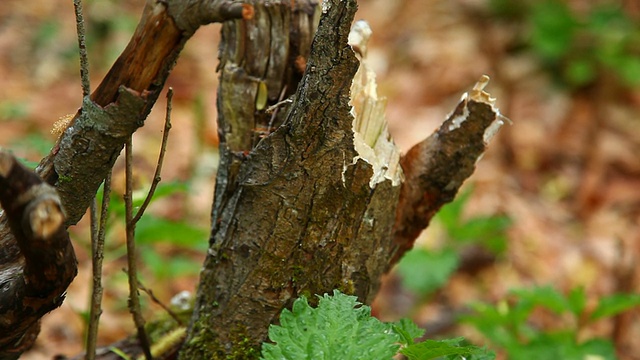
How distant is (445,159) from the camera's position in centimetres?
180

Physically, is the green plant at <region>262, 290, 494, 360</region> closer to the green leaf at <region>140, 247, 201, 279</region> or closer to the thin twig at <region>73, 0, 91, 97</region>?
the thin twig at <region>73, 0, 91, 97</region>

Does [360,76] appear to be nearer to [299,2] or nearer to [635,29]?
[299,2]

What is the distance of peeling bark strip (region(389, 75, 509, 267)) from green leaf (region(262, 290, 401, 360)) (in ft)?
1.85

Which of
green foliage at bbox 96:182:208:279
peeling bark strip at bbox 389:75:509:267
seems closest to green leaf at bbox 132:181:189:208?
green foliage at bbox 96:182:208:279

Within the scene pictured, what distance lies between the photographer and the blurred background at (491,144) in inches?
138

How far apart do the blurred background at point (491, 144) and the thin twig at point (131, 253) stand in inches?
47.5

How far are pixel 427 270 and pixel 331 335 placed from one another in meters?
1.81

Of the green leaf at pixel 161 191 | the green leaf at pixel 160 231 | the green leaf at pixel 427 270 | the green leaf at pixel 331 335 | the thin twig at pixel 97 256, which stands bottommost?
the green leaf at pixel 331 335

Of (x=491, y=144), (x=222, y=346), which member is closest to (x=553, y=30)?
(x=491, y=144)

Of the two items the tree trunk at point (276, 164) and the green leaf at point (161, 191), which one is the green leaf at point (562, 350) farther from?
the green leaf at point (161, 191)

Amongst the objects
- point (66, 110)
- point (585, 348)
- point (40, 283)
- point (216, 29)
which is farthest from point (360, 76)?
point (216, 29)

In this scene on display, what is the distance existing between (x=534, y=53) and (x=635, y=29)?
74 centimetres

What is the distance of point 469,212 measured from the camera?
14.6 feet

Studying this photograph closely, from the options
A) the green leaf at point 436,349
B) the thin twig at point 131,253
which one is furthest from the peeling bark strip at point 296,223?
the green leaf at point 436,349
